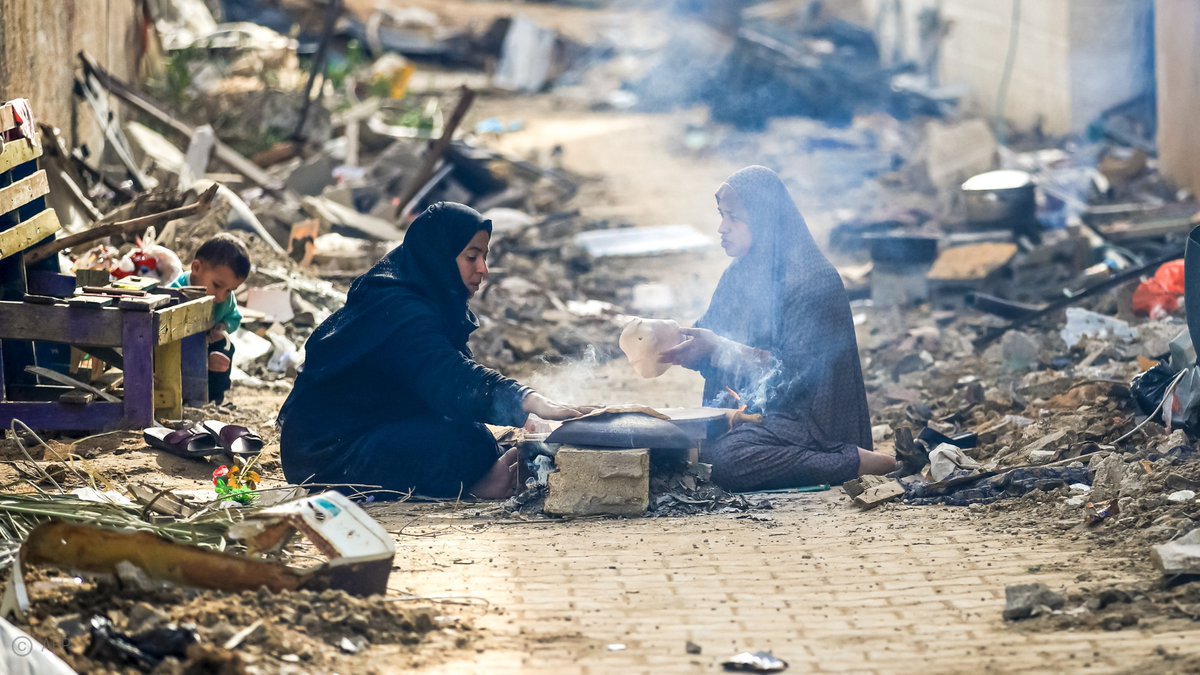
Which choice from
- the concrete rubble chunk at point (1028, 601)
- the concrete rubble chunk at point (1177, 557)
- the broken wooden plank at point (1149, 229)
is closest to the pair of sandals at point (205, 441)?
the concrete rubble chunk at point (1028, 601)

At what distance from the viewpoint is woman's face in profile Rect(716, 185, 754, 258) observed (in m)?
6.36

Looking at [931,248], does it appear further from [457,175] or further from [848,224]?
[457,175]

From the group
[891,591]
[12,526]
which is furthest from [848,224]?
[12,526]

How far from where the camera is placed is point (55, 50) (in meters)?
10.1

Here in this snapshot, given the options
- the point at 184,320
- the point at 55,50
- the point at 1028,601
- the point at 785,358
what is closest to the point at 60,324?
the point at 184,320

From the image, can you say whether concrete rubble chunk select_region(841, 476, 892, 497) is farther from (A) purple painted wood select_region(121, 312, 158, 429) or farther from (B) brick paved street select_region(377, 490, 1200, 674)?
(A) purple painted wood select_region(121, 312, 158, 429)

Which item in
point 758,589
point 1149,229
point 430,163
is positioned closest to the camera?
point 758,589

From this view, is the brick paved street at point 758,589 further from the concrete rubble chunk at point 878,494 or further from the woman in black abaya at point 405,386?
the woman in black abaya at point 405,386

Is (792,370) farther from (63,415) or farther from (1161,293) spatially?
(1161,293)

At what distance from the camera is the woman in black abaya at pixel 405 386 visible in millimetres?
5824

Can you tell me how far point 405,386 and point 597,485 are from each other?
98 cm

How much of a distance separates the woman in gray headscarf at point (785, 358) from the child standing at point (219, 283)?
231 cm

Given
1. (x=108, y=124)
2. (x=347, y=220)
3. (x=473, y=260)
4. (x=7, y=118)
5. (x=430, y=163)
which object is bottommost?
(x=347, y=220)

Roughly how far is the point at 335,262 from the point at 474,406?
5386mm
